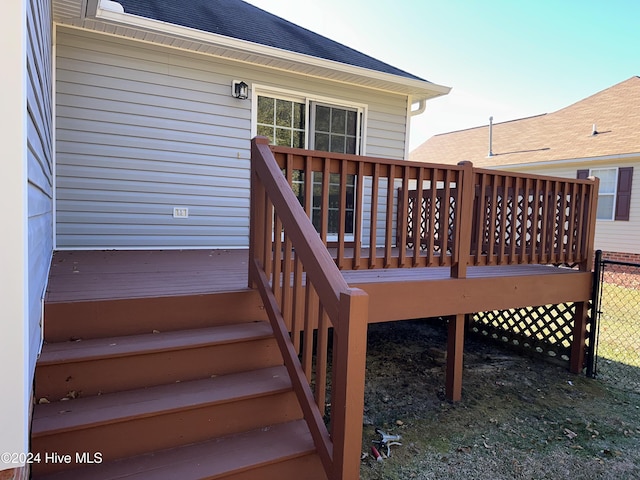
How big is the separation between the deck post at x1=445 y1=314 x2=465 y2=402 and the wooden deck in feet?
0.56

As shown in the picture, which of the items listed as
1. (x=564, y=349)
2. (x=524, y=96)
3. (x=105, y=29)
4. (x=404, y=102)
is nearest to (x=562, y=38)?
(x=524, y=96)

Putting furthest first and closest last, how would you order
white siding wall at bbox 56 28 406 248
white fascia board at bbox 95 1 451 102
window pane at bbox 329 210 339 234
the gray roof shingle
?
window pane at bbox 329 210 339 234, the gray roof shingle, white siding wall at bbox 56 28 406 248, white fascia board at bbox 95 1 451 102

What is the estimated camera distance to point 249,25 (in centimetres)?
557

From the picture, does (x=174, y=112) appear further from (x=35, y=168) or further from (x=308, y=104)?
(x=35, y=168)

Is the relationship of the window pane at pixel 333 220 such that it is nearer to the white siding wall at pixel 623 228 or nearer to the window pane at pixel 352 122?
the window pane at pixel 352 122

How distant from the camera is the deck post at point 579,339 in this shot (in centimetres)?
419

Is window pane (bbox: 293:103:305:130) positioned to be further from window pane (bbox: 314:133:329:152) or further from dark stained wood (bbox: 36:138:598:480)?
dark stained wood (bbox: 36:138:598:480)

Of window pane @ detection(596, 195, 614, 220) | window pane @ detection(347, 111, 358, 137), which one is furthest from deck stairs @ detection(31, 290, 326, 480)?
window pane @ detection(596, 195, 614, 220)

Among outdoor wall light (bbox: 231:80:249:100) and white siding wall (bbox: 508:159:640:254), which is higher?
outdoor wall light (bbox: 231:80:249:100)

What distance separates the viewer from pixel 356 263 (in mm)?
2850

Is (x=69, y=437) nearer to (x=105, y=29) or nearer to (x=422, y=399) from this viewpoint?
(x=422, y=399)

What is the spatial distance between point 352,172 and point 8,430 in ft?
7.33

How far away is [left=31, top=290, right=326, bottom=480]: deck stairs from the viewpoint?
1668mm

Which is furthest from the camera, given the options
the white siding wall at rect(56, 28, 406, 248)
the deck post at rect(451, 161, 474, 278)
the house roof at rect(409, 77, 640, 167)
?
the house roof at rect(409, 77, 640, 167)
